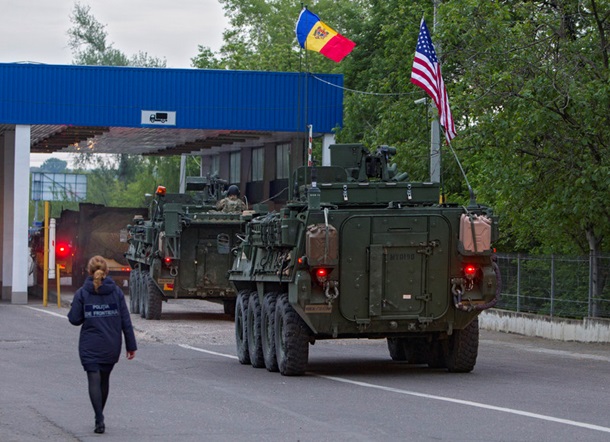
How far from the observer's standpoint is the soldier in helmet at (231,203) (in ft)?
99.8

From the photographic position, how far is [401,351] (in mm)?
20062

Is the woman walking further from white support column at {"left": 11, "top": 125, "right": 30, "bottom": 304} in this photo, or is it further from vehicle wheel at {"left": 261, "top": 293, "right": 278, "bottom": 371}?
white support column at {"left": 11, "top": 125, "right": 30, "bottom": 304}

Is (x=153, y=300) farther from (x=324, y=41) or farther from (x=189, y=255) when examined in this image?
(x=324, y=41)

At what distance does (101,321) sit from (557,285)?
16.5 meters

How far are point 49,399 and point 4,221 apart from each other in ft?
98.3

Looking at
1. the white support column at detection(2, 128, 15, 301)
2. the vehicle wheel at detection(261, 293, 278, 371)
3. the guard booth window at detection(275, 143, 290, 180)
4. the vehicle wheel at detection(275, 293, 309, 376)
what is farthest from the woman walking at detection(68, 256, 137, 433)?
the guard booth window at detection(275, 143, 290, 180)

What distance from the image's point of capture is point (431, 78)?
26422 mm

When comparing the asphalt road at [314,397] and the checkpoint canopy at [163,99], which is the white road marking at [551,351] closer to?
the asphalt road at [314,397]

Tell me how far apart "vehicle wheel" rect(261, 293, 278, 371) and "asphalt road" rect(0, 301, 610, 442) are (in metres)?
0.22

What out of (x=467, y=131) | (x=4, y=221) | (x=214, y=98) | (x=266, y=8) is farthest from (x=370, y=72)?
(x=266, y=8)

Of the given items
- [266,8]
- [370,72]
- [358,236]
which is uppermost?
[266,8]

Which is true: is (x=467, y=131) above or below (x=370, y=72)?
below

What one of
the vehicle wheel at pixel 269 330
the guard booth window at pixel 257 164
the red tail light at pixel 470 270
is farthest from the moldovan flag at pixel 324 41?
the guard booth window at pixel 257 164

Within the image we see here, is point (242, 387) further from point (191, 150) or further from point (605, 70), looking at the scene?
point (191, 150)
